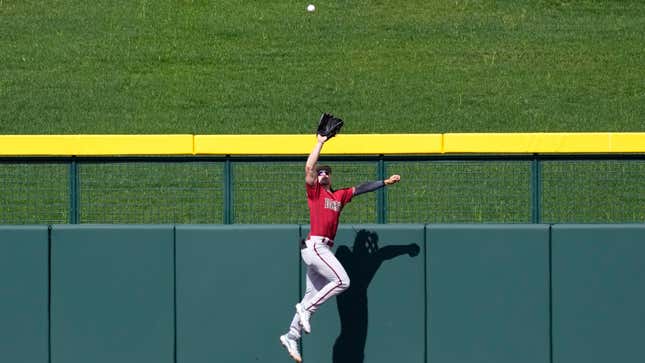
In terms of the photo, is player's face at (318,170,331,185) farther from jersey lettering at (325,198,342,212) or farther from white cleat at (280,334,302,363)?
white cleat at (280,334,302,363)

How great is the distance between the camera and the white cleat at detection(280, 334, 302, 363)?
9.78 m

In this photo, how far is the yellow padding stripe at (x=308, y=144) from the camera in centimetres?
1020

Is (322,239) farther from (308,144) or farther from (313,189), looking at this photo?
(308,144)

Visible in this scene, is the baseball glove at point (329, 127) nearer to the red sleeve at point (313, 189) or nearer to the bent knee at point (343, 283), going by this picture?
the red sleeve at point (313, 189)

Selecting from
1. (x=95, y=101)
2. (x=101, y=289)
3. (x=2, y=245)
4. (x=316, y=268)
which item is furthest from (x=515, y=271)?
(x=95, y=101)

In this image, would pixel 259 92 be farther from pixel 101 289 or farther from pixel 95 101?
pixel 101 289

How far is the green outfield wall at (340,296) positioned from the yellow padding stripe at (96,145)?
0.65 meters

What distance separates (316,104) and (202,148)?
8.47 meters

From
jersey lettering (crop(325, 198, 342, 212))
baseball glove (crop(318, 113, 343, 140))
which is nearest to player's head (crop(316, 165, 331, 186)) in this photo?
jersey lettering (crop(325, 198, 342, 212))

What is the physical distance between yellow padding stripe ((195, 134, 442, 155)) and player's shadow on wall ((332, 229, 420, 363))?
77 centimetres

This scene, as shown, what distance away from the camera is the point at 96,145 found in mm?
10211

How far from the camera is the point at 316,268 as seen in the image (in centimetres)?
973

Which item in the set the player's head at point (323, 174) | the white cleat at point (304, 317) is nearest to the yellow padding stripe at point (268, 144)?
the player's head at point (323, 174)

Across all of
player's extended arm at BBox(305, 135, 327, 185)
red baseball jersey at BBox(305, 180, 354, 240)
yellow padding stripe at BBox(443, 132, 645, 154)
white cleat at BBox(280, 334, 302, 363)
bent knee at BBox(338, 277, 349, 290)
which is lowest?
white cleat at BBox(280, 334, 302, 363)
